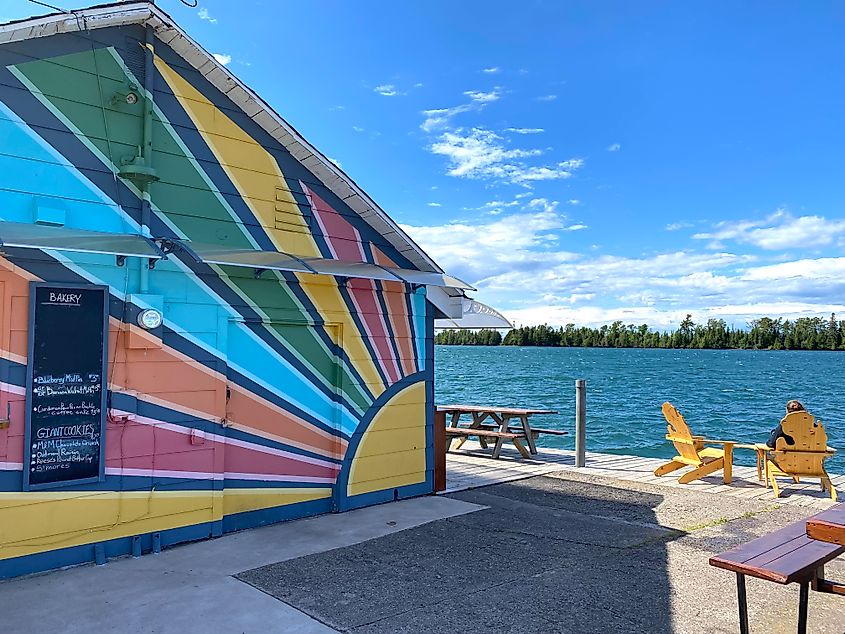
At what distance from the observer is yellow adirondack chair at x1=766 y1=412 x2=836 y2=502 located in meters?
7.30

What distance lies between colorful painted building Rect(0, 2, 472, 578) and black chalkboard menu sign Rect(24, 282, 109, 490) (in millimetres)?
13

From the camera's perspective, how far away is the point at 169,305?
5.16 metres

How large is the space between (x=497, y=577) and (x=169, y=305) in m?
3.37

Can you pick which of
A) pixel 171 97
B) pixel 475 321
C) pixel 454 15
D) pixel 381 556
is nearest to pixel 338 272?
pixel 171 97

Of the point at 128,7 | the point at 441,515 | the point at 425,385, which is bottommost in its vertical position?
the point at 441,515

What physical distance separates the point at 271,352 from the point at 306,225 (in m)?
1.30

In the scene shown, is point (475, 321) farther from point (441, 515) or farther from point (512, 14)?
point (512, 14)

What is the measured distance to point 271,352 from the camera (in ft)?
19.4

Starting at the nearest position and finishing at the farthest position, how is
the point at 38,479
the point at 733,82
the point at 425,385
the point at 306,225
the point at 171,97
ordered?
the point at 38,479, the point at 171,97, the point at 306,225, the point at 425,385, the point at 733,82

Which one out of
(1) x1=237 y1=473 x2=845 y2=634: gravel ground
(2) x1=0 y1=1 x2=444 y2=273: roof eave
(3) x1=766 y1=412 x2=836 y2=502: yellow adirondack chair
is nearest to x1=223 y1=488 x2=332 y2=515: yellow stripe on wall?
(1) x1=237 y1=473 x2=845 y2=634: gravel ground

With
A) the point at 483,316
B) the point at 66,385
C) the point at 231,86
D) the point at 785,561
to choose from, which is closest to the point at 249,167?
the point at 231,86

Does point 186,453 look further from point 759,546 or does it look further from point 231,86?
point 759,546

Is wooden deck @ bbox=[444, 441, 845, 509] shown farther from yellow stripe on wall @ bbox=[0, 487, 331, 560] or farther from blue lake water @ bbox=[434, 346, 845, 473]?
blue lake water @ bbox=[434, 346, 845, 473]

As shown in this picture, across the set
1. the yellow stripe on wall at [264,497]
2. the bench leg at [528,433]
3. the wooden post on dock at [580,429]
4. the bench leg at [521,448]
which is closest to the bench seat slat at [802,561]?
the yellow stripe on wall at [264,497]
